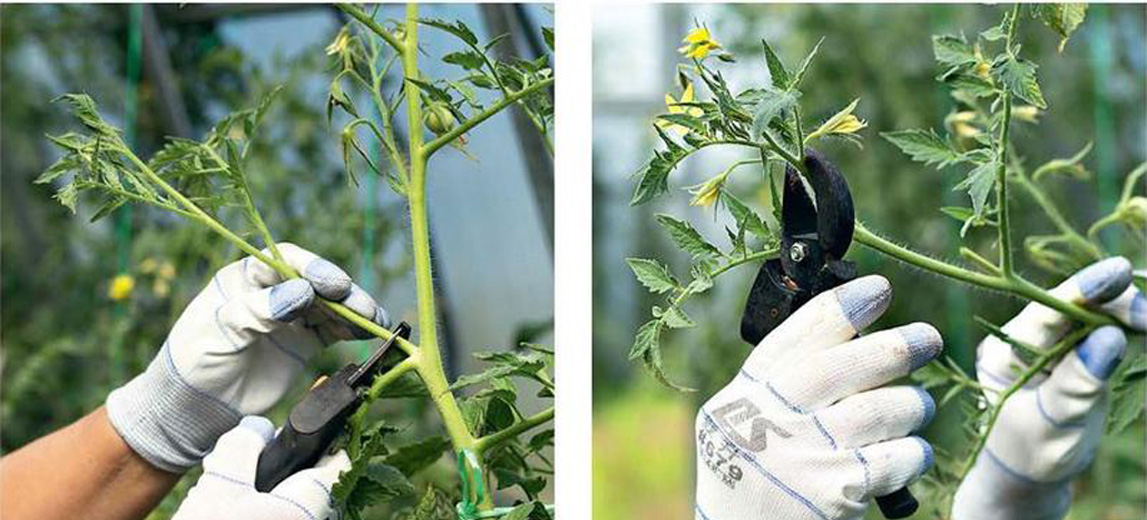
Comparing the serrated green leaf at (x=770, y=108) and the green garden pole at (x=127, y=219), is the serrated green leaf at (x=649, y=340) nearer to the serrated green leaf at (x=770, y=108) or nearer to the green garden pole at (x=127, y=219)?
the serrated green leaf at (x=770, y=108)

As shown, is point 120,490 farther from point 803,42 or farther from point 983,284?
point 803,42

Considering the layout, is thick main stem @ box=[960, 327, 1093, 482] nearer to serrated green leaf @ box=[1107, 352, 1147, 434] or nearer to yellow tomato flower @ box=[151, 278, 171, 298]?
serrated green leaf @ box=[1107, 352, 1147, 434]

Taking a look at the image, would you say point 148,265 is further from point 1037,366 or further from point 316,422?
point 1037,366

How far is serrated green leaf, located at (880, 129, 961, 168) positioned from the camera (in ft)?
3.24

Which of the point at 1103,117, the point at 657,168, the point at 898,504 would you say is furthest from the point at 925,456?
the point at 1103,117

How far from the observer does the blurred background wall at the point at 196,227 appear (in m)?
1.93

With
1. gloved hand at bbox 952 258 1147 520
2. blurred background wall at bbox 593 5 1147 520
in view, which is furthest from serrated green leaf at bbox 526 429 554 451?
blurred background wall at bbox 593 5 1147 520

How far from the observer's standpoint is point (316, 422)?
0.98 m

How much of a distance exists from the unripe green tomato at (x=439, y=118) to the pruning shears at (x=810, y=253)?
0.23 metres

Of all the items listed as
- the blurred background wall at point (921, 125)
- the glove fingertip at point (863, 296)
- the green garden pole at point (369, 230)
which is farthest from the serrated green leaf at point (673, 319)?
the blurred background wall at point (921, 125)

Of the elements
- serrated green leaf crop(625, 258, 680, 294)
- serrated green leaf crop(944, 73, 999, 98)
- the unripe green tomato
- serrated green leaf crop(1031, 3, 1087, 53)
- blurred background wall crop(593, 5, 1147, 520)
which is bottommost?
blurred background wall crop(593, 5, 1147, 520)

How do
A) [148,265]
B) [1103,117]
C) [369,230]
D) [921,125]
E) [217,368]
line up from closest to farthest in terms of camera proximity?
[217,368]
[369,230]
[148,265]
[1103,117]
[921,125]

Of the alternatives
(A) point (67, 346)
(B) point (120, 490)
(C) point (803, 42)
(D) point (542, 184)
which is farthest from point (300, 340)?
(C) point (803, 42)

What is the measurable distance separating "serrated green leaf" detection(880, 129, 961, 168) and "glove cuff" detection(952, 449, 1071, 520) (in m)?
0.30
